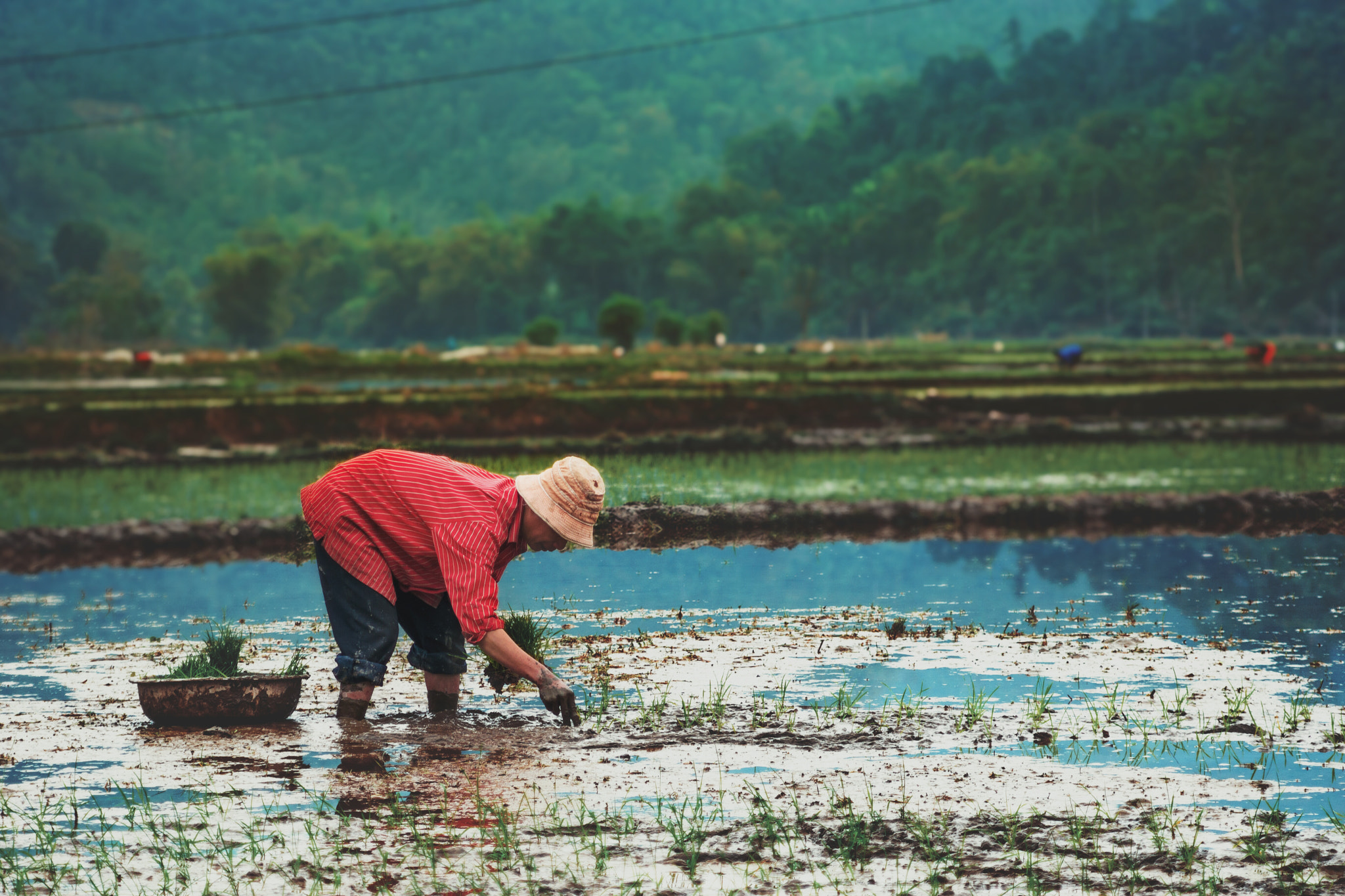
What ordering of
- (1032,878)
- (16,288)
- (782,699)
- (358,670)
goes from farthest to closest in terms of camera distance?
(16,288)
(782,699)
(358,670)
(1032,878)

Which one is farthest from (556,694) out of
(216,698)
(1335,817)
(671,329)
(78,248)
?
(78,248)

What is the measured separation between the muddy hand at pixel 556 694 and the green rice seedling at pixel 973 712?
56.4 inches

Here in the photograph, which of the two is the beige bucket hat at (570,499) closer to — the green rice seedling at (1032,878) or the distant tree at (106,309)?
the green rice seedling at (1032,878)

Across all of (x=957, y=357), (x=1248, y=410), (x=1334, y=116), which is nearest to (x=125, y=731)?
(x=1248, y=410)

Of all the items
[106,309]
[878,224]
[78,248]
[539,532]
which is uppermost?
[78,248]

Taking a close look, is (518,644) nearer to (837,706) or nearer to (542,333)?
(837,706)

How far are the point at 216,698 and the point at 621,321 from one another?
58818 mm

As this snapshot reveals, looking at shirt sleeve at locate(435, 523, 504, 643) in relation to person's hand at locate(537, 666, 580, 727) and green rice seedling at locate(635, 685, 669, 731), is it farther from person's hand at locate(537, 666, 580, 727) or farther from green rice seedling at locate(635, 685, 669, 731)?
green rice seedling at locate(635, 685, 669, 731)

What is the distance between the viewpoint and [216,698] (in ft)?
18.6

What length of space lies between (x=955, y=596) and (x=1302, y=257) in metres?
85.4

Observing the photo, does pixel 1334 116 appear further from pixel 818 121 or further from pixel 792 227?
pixel 818 121

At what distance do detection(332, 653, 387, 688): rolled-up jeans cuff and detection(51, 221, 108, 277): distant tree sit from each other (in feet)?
438

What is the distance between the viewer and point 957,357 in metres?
47.6

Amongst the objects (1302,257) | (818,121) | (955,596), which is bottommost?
(955,596)
